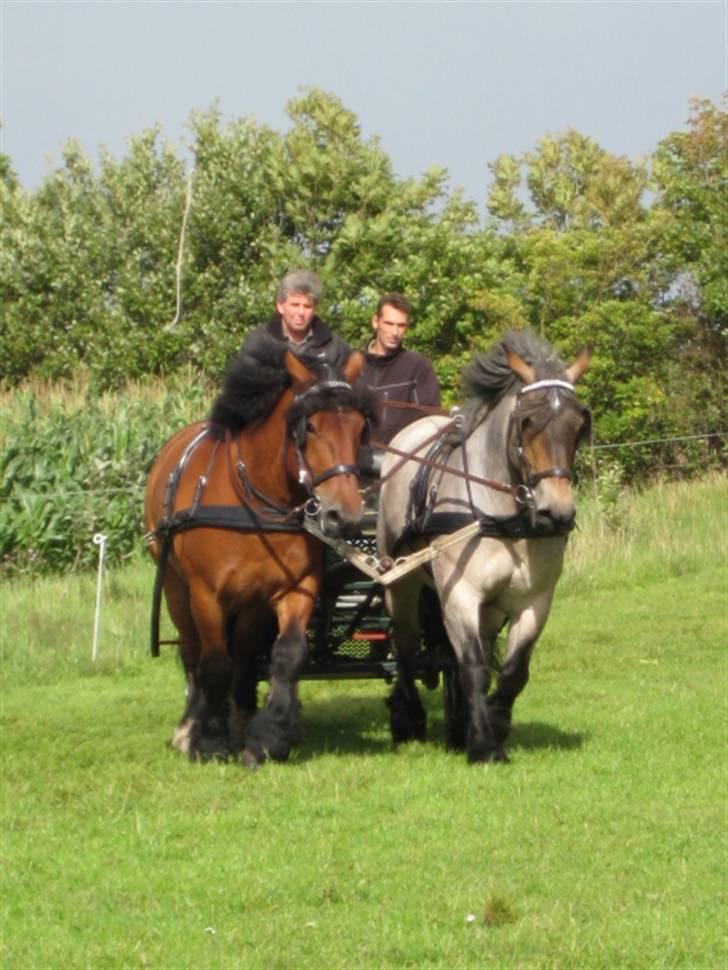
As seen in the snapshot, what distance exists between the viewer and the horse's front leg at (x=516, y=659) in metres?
10.1

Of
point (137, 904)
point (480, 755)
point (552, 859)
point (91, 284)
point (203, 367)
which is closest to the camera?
point (137, 904)

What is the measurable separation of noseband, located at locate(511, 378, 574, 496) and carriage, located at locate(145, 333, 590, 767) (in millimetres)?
11

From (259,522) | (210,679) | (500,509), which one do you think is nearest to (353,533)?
(259,522)

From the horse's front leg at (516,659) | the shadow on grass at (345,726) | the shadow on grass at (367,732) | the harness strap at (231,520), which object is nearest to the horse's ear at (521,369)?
the horse's front leg at (516,659)

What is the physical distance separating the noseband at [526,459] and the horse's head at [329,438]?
779 millimetres

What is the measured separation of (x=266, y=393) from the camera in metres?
10.2

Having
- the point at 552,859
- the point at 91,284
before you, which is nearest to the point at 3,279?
the point at 91,284

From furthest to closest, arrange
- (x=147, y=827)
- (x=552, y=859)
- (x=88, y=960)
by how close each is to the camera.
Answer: (x=147, y=827), (x=552, y=859), (x=88, y=960)

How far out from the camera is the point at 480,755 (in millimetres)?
9953

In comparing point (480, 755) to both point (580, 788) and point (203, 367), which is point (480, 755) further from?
point (203, 367)

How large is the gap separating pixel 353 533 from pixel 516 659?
3.76 ft

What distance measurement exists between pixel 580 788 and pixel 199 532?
2.46 m

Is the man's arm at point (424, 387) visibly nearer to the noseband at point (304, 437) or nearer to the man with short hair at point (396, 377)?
the man with short hair at point (396, 377)

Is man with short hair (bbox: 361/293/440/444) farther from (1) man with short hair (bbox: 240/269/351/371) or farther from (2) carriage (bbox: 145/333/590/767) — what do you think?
(1) man with short hair (bbox: 240/269/351/371)
